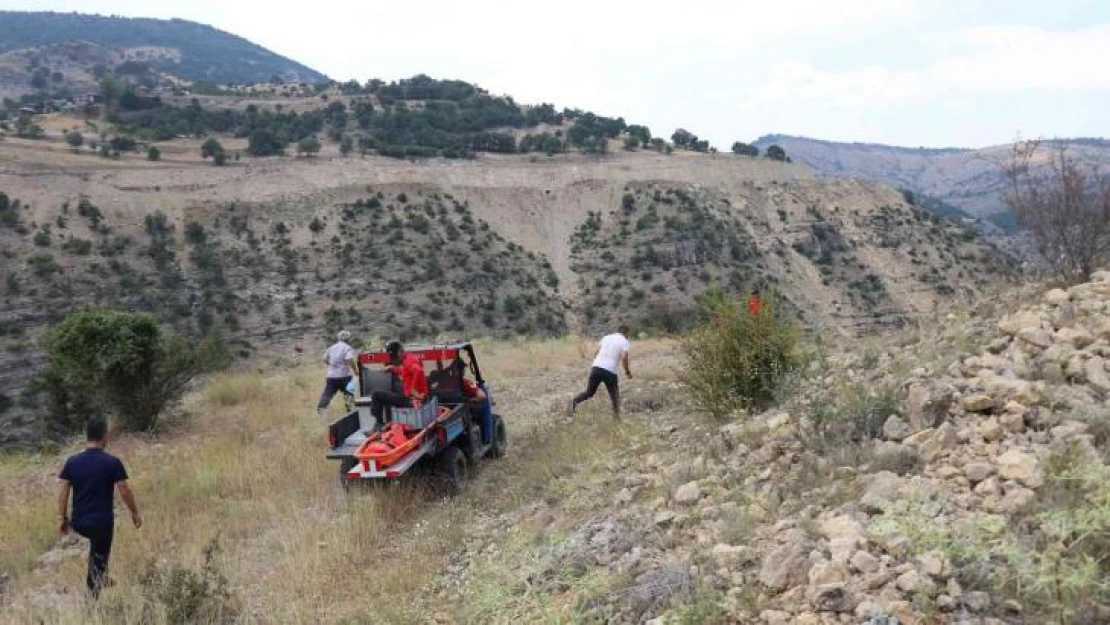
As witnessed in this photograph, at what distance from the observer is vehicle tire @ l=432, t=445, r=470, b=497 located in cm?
839

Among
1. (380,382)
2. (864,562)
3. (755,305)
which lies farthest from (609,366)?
(864,562)

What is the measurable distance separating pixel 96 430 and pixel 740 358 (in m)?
6.21

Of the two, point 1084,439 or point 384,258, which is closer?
point 1084,439

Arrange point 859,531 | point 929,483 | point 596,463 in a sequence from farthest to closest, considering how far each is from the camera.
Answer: point 596,463, point 929,483, point 859,531

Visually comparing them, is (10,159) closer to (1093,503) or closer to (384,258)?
(384,258)

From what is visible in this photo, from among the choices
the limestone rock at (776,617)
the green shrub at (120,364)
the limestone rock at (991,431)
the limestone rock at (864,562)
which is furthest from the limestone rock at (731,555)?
the green shrub at (120,364)

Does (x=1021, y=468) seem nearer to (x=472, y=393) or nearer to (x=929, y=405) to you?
(x=929, y=405)

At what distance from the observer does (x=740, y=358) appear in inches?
313

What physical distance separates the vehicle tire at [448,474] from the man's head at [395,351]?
141 centimetres

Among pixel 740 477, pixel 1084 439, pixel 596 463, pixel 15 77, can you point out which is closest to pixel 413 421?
pixel 596 463

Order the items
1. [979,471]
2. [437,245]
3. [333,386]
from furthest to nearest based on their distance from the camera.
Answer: [437,245] < [333,386] < [979,471]

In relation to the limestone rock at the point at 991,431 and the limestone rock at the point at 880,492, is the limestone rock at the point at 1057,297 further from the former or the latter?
the limestone rock at the point at 880,492

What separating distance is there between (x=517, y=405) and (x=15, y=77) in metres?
163

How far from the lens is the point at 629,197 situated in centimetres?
6450
